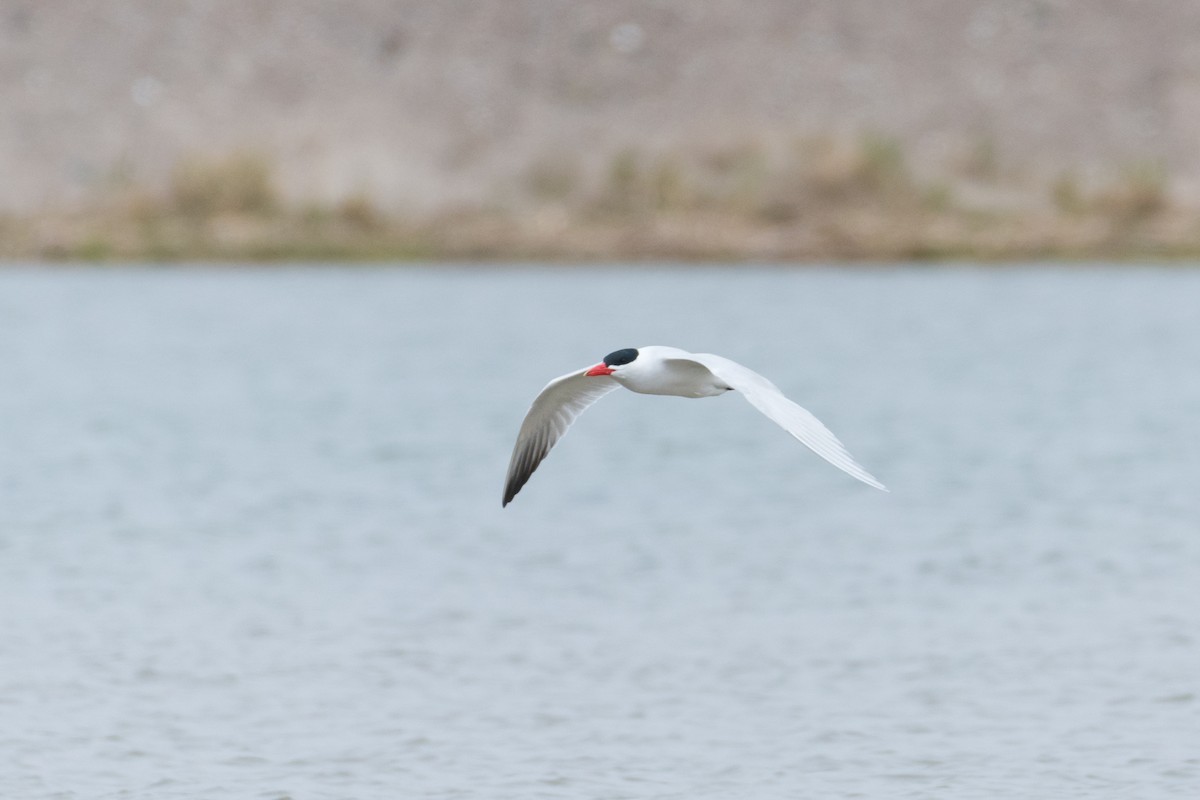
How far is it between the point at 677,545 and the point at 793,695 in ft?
17.0

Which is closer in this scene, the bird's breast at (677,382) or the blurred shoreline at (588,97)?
the bird's breast at (677,382)

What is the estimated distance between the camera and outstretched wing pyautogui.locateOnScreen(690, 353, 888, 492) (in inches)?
331

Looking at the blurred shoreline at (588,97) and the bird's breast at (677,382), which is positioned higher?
the blurred shoreline at (588,97)

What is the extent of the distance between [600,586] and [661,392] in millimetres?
4447

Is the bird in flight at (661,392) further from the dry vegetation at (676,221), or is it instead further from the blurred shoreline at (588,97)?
the blurred shoreline at (588,97)

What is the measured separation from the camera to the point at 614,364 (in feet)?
35.7

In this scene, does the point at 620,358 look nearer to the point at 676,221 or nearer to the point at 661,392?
the point at 661,392

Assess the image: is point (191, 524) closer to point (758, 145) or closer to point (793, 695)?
point (793, 695)

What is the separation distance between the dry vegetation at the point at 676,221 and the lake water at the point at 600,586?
50.4ft

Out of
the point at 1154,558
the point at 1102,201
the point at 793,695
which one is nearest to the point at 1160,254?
A: the point at 1102,201

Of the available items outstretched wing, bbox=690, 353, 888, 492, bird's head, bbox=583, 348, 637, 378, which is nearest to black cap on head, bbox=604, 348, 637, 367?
bird's head, bbox=583, 348, 637, 378

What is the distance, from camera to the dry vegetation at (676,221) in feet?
160

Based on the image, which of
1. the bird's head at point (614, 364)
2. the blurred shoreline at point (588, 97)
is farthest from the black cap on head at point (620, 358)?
the blurred shoreline at point (588, 97)

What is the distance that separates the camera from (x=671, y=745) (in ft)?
35.4
